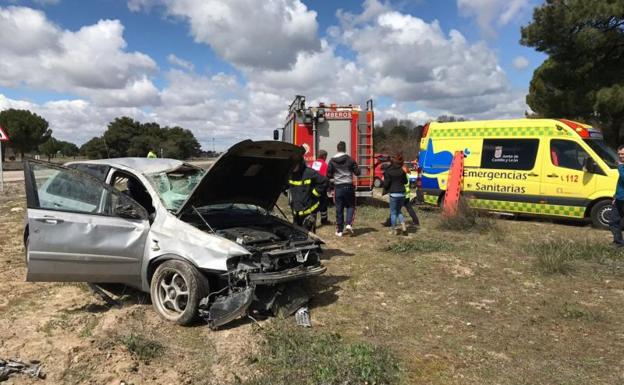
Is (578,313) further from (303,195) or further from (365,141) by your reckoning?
(365,141)

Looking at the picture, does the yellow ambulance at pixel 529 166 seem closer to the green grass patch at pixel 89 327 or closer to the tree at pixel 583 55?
the tree at pixel 583 55

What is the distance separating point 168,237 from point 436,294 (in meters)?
3.15

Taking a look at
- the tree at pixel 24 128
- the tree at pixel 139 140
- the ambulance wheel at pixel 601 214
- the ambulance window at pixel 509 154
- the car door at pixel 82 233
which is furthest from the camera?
the tree at pixel 139 140

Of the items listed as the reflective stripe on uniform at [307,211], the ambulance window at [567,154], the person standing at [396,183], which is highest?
the ambulance window at [567,154]

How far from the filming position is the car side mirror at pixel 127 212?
15.7 feet

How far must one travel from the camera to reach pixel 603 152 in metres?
9.76

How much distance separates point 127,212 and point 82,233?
0.46 metres

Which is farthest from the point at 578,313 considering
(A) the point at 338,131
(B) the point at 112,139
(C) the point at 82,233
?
(B) the point at 112,139

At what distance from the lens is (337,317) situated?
192 inches

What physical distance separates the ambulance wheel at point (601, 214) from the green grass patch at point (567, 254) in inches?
78.4

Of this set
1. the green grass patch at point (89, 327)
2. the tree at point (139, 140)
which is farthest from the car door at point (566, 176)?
the tree at point (139, 140)

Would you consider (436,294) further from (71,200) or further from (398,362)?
(71,200)

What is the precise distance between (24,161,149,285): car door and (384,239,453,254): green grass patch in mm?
4364

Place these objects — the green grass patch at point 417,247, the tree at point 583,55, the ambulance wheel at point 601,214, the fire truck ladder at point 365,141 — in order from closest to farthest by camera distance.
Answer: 1. the green grass patch at point 417,247
2. the ambulance wheel at point 601,214
3. the fire truck ladder at point 365,141
4. the tree at point 583,55
